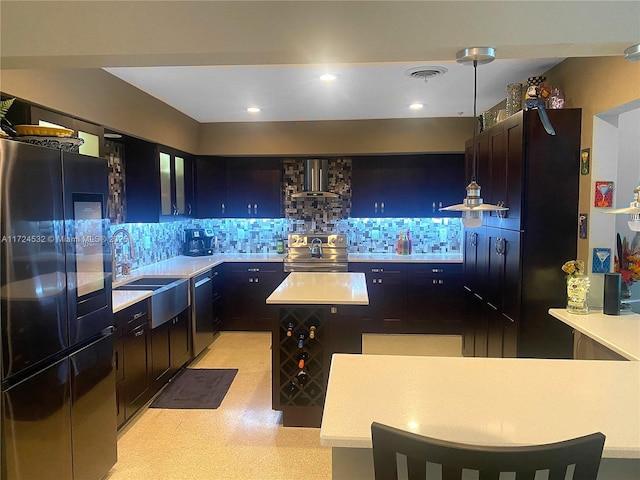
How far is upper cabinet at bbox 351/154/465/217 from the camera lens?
5590mm

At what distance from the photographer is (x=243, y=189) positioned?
5809mm

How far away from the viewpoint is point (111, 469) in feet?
8.82

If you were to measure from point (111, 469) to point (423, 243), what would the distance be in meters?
4.43

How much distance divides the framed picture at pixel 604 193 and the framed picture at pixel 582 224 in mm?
123

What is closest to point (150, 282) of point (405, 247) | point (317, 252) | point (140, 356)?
point (140, 356)

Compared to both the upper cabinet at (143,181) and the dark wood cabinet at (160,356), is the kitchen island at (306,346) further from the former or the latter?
the upper cabinet at (143,181)

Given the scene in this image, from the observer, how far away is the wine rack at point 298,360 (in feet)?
Answer: 10.4

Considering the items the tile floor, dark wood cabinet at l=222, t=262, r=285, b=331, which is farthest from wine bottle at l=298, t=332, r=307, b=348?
dark wood cabinet at l=222, t=262, r=285, b=331

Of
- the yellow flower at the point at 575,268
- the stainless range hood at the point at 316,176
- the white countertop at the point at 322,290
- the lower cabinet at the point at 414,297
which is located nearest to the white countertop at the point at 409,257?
the lower cabinet at the point at 414,297

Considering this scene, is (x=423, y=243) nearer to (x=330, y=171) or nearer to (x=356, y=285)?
(x=330, y=171)

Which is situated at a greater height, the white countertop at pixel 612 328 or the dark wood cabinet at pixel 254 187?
the dark wood cabinet at pixel 254 187

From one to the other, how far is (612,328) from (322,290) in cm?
185

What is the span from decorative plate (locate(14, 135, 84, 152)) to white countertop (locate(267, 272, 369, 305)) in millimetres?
1483

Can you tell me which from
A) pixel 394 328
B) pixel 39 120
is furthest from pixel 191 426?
pixel 394 328
